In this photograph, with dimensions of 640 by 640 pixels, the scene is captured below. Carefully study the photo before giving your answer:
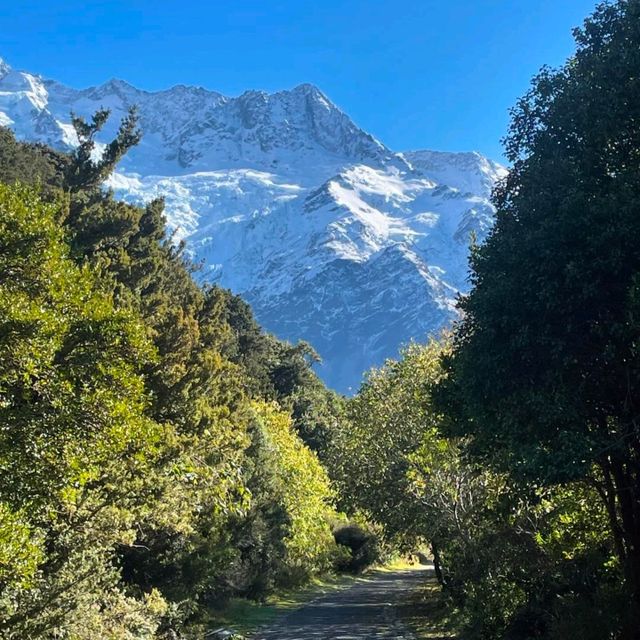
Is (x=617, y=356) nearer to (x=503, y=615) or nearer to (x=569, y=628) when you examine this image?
(x=569, y=628)

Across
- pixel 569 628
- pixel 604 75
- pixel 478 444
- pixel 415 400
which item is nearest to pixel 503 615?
pixel 569 628

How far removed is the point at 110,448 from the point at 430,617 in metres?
19.8

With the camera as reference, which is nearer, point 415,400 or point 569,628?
point 569,628

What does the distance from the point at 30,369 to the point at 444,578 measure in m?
24.7

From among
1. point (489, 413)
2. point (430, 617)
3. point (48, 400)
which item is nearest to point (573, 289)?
point (489, 413)

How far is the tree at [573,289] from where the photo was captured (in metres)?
9.87

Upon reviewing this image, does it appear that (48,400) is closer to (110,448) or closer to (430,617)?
(110,448)

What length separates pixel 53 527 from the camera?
46.9 ft

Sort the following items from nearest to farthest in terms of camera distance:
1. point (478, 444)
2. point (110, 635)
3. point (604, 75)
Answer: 1. point (604, 75)
2. point (478, 444)
3. point (110, 635)

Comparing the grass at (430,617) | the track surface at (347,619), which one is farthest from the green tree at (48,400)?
the grass at (430,617)

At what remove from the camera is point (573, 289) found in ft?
Answer: 33.9

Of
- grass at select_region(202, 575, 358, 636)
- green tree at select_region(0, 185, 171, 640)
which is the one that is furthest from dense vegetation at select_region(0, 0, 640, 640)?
grass at select_region(202, 575, 358, 636)

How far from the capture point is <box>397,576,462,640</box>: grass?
21344 millimetres

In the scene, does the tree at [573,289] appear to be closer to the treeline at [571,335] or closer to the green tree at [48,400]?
the treeline at [571,335]
